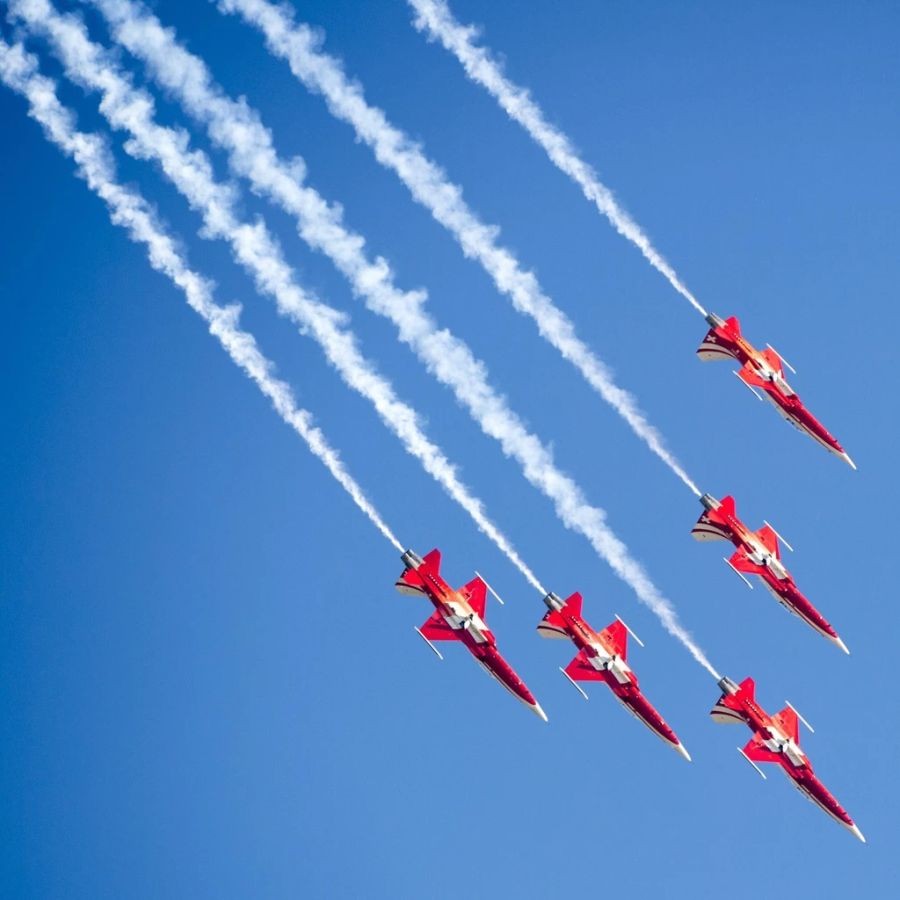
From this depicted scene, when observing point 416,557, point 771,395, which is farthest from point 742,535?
point 416,557

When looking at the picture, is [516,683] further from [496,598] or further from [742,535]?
[742,535]

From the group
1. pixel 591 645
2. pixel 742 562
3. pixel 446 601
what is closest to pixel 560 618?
pixel 591 645

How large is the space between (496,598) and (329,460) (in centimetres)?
831

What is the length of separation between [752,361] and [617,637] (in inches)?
476

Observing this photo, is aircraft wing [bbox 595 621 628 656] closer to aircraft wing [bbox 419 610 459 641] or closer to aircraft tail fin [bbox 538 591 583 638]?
aircraft tail fin [bbox 538 591 583 638]

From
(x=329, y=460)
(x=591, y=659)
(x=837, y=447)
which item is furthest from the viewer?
(x=837, y=447)

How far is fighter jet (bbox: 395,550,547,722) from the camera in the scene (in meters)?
80.1

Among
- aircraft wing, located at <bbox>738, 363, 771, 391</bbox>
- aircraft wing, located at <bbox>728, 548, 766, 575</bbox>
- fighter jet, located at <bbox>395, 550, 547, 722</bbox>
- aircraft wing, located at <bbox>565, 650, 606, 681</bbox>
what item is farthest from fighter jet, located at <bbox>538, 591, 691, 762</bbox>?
aircraft wing, located at <bbox>738, 363, 771, 391</bbox>

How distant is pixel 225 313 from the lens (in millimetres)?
77125

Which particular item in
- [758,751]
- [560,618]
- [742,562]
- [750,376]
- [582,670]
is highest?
[750,376]

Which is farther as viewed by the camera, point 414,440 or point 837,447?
point 837,447

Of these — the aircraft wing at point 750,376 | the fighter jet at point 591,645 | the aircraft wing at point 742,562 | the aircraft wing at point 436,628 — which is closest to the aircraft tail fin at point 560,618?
the fighter jet at point 591,645

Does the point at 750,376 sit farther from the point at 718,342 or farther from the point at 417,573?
the point at 417,573

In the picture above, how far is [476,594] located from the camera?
265 ft
